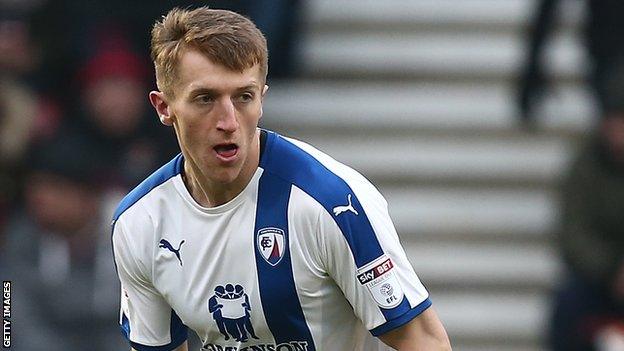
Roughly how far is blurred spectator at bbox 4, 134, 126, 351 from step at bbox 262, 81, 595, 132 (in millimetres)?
1156

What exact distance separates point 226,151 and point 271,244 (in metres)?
0.29

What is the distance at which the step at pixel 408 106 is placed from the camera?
8.02 meters

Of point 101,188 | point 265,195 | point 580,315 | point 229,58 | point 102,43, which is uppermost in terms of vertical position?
point 229,58

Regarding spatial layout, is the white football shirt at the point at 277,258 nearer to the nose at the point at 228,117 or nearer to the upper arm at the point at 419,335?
the upper arm at the point at 419,335

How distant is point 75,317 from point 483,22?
2.77 metres

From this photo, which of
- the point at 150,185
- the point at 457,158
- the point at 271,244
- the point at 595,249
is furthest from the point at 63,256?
the point at 271,244

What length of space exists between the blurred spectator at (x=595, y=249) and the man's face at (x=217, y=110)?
13.5 feet

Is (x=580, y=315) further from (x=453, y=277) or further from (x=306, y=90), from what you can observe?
(x=306, y=90)

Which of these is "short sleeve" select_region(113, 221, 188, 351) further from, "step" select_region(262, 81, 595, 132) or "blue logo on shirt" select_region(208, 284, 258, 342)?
"step" select_region(262, 81, 595, 132)

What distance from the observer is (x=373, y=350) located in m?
4.04

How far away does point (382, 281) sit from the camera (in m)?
3.66

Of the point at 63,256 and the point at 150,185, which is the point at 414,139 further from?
the point at 150,185

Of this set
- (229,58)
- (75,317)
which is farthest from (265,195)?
(75,317)

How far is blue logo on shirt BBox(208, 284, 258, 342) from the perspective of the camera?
382 cm
